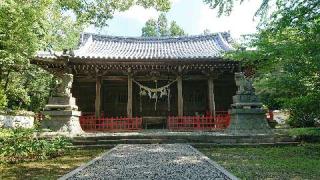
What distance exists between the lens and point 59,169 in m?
8.79

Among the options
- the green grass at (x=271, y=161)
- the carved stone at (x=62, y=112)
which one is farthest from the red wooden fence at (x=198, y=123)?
the carved stone at (x=62, y=112)

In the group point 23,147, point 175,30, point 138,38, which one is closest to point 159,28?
point 175,30

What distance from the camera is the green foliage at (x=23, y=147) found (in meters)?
9.81

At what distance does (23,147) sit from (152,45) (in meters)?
16.9

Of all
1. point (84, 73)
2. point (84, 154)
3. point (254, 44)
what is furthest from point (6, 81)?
point (254, 44)

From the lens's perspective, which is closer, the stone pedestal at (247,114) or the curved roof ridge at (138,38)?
the stone pedestal at (247,114)

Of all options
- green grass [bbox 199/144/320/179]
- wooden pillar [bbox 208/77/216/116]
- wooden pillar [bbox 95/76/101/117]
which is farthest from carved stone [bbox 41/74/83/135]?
wooden pillar [bbox 208/77/216/116]

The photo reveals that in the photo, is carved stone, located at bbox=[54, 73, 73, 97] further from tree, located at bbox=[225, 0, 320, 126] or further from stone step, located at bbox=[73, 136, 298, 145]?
tree, located at bbox=[225, 0, 320, 126]

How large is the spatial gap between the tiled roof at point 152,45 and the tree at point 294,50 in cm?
1120

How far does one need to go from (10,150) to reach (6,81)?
62.5ft

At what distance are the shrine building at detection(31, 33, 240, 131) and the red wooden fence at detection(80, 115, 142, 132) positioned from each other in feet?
0.18

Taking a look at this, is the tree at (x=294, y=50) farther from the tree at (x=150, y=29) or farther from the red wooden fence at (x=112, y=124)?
the tree at (x=150, y=29)

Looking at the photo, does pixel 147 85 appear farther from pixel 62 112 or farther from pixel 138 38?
pixel 138 38

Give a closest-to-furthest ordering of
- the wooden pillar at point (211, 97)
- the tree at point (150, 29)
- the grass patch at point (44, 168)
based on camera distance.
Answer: the grass patch at point (44, 168)
the wooden pillar at point (211, 97)
the tree at point (150, 29)
